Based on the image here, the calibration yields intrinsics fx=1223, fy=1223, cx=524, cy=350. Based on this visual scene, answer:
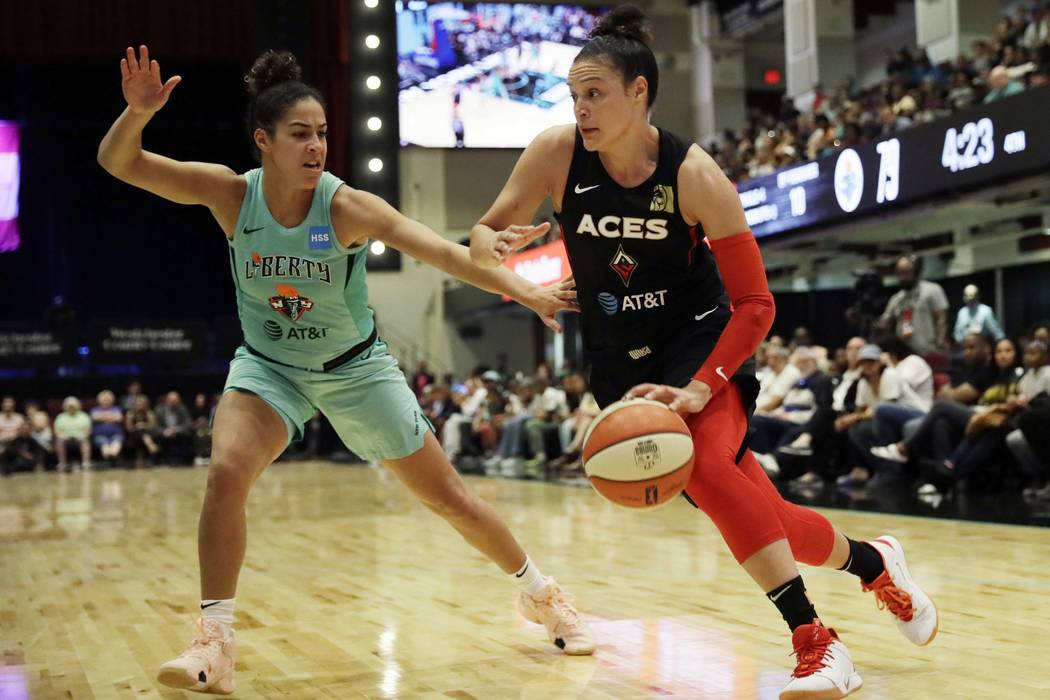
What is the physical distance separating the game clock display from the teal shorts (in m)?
8.30

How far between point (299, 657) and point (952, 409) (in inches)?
243

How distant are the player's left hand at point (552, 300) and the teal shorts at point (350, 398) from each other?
0.62 meters

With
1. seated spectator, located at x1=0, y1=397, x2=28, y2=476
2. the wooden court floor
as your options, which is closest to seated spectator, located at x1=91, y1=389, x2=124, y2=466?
seated spectator, located at x1=0, y1=397, x2=28, y2=476

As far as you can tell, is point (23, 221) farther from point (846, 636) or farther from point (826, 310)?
point (846, 636)

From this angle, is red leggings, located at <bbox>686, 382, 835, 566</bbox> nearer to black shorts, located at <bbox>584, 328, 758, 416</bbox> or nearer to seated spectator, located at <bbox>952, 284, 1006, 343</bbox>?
black shorts, located at <bbox>584, 328, 758, 416</bbox>

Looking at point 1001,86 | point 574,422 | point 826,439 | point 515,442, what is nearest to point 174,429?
point 515,442

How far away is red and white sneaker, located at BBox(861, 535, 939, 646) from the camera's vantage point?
365 cm

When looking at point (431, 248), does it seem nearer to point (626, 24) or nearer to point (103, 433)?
point (626, 24)

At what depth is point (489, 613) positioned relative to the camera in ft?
16.1

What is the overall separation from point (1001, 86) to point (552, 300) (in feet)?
31.1

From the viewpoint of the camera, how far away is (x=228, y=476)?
3.68 m

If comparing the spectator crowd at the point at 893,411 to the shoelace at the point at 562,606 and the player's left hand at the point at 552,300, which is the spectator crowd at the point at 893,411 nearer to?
the shoelace at the point at 562,606

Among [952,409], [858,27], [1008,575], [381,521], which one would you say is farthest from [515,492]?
[858,27]

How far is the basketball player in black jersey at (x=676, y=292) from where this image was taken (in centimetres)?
318
